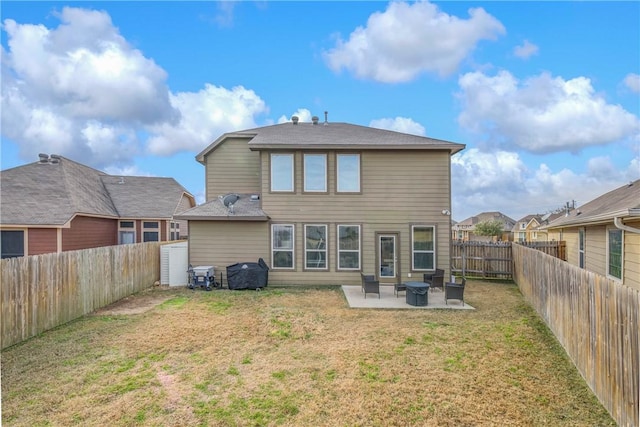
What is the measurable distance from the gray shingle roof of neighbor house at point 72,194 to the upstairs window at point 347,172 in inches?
451

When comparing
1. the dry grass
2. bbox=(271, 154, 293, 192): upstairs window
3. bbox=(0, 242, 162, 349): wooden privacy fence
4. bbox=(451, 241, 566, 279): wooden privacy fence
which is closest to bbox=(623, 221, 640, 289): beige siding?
the dry grass

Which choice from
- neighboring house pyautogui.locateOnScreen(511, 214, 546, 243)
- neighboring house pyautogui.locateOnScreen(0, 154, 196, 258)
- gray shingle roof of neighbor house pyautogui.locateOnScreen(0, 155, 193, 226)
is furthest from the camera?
neighboring house pyautogui.locateOnScreen(511, 214, 546, 243)

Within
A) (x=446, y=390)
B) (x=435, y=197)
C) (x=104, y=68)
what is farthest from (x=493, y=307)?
(x=104, y=68)

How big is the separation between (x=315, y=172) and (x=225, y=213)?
3498 millimetres

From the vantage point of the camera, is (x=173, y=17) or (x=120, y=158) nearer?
(x=173, y=17)

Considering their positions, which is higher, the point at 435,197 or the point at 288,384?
the point at 435,197

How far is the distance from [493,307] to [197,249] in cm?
959

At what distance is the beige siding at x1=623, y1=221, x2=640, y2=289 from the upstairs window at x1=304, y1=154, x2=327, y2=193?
26.9ft

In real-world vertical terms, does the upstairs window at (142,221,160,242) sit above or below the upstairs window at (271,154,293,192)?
below

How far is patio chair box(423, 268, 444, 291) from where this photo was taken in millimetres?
10383

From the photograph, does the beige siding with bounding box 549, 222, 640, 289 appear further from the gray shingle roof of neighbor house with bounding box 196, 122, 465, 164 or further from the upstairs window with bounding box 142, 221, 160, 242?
the upstairs window with bounding box 142, 221, 160, 242

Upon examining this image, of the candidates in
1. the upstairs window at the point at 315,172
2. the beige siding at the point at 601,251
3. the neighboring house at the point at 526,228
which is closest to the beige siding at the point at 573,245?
the beige siding at the point at 601,251

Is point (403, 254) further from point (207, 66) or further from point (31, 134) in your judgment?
point (31, 134)

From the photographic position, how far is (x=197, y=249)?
11781 mm
